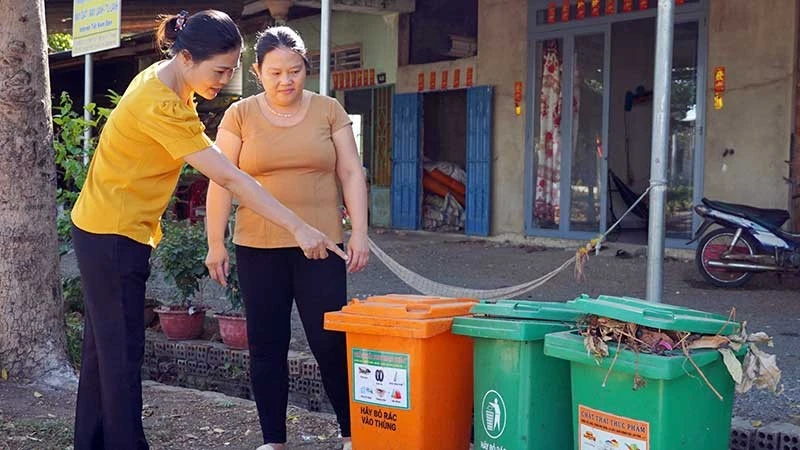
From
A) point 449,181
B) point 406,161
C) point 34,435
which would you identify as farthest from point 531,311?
point 406,161

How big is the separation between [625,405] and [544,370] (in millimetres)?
354

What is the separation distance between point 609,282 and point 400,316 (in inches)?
210

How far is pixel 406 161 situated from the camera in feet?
40.4

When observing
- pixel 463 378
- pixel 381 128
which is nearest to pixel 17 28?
pixel 463 378

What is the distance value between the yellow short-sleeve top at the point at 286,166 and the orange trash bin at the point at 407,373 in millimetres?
365

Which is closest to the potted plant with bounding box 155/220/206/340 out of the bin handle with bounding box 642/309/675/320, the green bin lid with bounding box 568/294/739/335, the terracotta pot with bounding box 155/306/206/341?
the terracotta pot with bounding box 155/306/206/341

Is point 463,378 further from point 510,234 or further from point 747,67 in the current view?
point 510,234

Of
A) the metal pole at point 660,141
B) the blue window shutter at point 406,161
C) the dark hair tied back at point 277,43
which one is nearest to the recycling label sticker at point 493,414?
the dark hair tied back at point 277,43

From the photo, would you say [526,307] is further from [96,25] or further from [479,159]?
[479,159]

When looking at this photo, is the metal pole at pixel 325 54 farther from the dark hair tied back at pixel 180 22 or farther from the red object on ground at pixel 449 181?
the red object on ground at pixel 449 181

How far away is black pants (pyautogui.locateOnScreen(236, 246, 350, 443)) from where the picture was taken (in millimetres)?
3393

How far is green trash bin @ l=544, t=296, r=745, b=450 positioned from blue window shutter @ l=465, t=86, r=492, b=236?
8.43 meters

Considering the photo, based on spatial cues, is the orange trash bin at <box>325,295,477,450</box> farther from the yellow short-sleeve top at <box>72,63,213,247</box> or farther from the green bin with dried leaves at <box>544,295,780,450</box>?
the yellow short-sleeve top at <box>72,63,213,247</box>

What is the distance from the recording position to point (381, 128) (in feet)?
42.2
